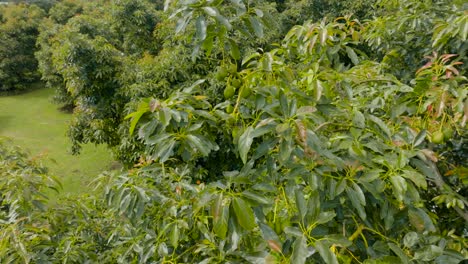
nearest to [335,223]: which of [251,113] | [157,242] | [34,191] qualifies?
[251,113]

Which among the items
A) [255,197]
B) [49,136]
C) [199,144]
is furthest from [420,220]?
[49,136]

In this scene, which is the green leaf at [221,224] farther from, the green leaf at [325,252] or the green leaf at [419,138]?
the green leaf at [419,138]

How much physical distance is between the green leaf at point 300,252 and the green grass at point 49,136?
5394 millimetres

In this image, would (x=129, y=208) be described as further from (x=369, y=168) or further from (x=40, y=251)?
(x=369, y=168)

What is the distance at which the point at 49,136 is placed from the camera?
8.56 m

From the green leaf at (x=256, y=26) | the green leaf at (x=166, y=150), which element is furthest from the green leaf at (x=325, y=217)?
the green leaf at (x=256, y=26)

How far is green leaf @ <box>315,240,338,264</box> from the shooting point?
73cm

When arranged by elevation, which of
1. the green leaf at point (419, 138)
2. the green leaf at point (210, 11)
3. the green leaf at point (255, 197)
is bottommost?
the green leaf at point (255, 197)

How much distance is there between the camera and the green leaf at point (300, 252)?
29.0 inches

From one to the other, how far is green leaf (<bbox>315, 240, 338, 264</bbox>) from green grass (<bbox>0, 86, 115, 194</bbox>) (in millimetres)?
5423

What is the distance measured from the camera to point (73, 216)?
1.76 m

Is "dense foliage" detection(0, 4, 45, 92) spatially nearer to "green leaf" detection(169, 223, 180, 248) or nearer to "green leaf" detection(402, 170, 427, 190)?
"green leaf" detection(169, 223, 180, 248)

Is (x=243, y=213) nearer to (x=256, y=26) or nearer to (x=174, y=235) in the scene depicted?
(x=174, y=235)

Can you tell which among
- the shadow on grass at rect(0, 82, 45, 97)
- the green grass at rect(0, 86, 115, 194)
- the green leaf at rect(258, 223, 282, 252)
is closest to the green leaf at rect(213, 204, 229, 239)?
the green leaf at rect(258, 223, 282, 252)
